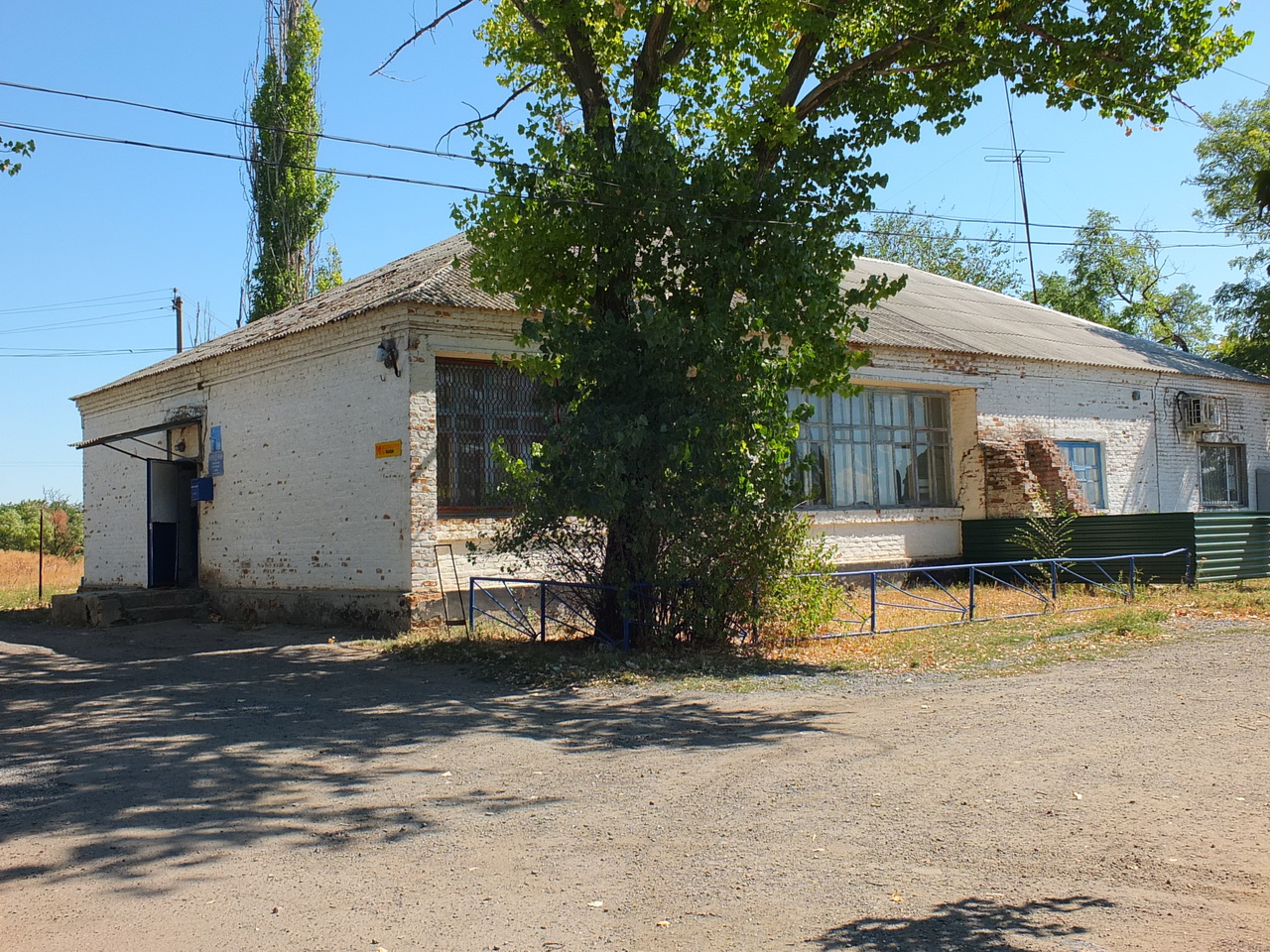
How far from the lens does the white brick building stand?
45.4 feet

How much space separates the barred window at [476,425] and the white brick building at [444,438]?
3 centimetres

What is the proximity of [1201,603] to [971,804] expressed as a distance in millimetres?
10943

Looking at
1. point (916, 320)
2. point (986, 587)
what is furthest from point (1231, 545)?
point (916, 320)

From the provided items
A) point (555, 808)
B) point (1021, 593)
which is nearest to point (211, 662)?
point (555, 808)

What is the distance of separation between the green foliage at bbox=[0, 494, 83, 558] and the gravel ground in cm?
3153

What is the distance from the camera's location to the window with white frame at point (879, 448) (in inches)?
738

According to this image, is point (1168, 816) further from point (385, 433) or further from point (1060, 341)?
point (1060, 341)

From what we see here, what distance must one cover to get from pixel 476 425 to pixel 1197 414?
17283 millimetres

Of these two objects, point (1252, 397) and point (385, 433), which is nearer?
point (385, 433)

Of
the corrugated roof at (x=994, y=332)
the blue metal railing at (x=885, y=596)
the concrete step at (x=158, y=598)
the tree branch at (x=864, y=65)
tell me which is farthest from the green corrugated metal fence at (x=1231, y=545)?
the concrete step at (x=158, y=598)

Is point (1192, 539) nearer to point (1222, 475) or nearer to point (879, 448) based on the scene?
point (879, 448)

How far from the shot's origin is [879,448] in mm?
19578

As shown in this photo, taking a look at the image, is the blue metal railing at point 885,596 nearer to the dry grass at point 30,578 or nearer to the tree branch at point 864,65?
the tree branch at point 864,65

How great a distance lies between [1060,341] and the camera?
23422 millimetres
